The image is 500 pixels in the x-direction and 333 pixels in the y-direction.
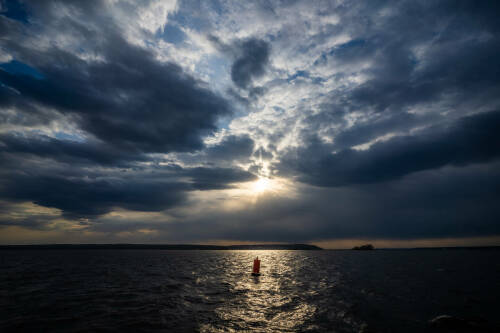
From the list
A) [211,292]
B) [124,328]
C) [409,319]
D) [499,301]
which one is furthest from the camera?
[211,292]

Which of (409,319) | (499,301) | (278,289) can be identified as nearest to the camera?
(409,319)

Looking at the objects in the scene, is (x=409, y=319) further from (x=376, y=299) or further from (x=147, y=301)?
(x=147, y=301)

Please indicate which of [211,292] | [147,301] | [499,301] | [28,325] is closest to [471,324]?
[499,301]

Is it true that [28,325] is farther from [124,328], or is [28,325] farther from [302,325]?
[302,325]

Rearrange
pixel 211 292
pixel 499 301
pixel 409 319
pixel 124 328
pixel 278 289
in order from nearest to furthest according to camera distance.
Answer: pixel 124 328, pixel 409 319, pixel 499 301, pixel 211 292, pixel 278 289

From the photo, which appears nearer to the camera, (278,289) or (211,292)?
(211,292)

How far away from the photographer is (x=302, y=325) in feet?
42.9

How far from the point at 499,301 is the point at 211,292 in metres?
22.6

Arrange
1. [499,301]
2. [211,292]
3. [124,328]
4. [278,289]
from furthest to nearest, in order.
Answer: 1. [278,289]
2. [211,292]
3. [499,301]
4. [124,328]

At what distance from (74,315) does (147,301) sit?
15.8 ft

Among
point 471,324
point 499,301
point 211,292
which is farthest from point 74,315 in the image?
point 499,301

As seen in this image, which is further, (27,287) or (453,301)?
(27,287)

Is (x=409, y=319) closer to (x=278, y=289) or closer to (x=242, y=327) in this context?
(x=242, y=327)

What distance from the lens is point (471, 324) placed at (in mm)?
12953
